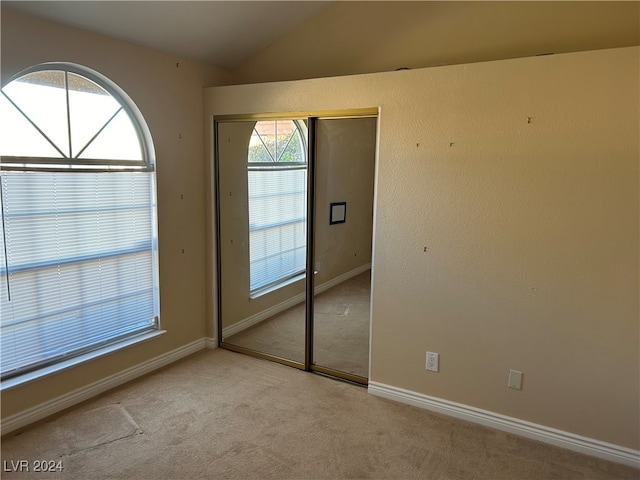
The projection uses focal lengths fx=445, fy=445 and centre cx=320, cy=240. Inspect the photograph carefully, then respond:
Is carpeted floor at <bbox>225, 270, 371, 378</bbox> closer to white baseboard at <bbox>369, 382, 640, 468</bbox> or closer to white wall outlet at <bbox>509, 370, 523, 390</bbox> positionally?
white baseboard at <bbox>369, 382, 640, 468</bbox>

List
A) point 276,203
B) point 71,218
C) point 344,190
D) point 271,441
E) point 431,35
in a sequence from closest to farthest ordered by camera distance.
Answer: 1. point 271,441
2. point 71,218
3. point 431,35
4. point 344,190
5. point 276,203

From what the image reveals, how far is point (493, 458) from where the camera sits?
7.83 feet

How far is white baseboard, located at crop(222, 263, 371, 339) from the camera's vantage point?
3.21 m

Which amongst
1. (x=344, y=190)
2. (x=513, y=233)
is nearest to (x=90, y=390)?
(x=344, y=190)

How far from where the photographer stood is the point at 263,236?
3605 millimetres

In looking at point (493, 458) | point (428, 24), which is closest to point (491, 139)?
point (428, 24)

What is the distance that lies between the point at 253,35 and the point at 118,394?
269 cm

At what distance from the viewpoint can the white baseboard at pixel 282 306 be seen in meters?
3.21

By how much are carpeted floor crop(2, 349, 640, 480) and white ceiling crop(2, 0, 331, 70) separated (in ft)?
7.60

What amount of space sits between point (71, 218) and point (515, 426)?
294cm

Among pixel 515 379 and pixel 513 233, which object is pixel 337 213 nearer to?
pixel 513 233

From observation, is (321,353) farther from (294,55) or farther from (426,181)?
(294,55)

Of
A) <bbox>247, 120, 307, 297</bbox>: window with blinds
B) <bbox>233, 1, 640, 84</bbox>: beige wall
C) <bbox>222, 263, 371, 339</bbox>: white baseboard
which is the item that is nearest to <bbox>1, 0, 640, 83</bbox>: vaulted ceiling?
<bbox>233, 1, 640, 84</bbox>: beige wall

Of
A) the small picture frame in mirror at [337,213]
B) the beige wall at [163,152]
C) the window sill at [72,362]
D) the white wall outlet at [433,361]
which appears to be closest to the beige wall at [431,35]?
the beige wall at [163,152]
